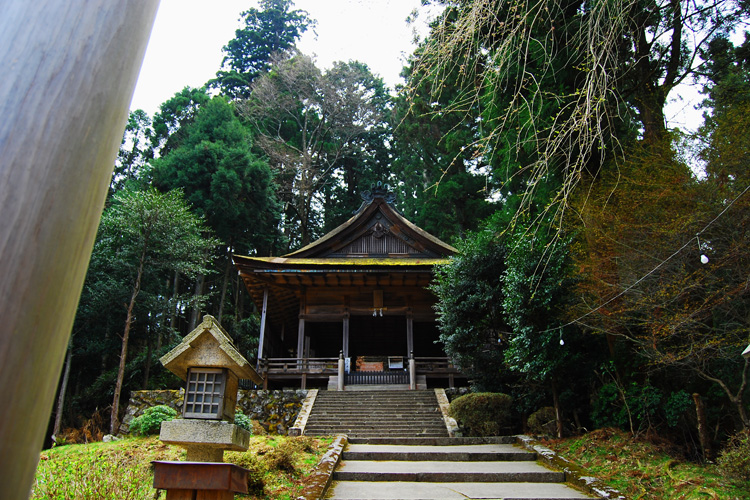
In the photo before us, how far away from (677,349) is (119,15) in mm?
8102

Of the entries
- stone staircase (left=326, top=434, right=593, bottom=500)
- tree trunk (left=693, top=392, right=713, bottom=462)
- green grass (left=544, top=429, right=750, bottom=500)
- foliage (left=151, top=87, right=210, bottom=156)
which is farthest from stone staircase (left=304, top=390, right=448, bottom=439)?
foliage (left=151, top=87, right=210, bottom=156)

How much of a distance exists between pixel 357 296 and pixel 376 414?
5973 millimetres

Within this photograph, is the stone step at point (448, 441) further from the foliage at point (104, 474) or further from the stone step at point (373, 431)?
the foliage at point (104, 474)

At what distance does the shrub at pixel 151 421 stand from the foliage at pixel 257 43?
28171mm

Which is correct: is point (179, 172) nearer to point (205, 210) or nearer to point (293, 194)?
point (205, 210)

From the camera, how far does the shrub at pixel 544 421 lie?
988cm

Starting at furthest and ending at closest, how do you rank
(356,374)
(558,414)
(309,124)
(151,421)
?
(309,124)
(356,374)
(151,421)
(558,414)

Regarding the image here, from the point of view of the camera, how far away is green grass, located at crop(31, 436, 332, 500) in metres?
4.98

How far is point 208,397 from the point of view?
16.6 feet

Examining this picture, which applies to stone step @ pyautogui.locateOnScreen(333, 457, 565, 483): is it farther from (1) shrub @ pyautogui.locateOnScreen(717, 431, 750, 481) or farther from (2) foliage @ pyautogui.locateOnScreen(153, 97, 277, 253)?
(2) foliage @ pyautogui.locateOnScreen(153, 97, 277, 253)

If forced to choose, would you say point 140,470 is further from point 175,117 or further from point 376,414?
point 175,117

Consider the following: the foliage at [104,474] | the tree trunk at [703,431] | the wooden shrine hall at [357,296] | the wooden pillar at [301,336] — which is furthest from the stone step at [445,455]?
the wooden pillar at [301,336]

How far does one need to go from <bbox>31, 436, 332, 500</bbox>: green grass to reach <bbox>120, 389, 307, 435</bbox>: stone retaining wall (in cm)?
398

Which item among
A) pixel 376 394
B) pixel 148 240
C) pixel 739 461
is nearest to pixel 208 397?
pixel 739 461
